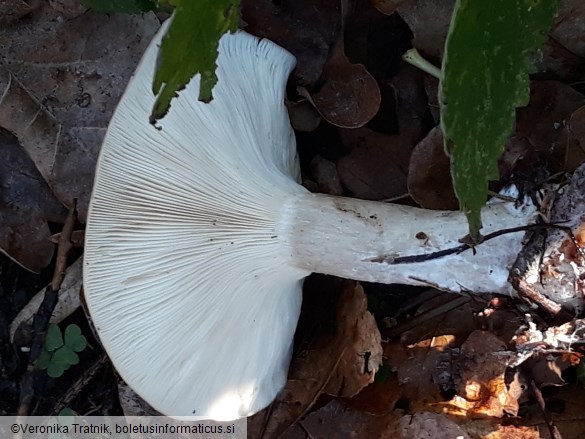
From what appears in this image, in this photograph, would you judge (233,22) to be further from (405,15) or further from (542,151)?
(542,151)

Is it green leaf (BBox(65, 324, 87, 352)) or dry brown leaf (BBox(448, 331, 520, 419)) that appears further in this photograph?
green leaf (BBox(65, 324, 87, 352))

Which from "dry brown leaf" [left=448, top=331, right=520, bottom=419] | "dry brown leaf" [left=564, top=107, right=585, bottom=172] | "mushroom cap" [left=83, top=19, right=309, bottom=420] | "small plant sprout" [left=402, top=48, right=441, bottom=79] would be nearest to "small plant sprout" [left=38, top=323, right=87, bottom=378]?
"mushroom cap" [left=83, top=19, right=309, bottom=420]

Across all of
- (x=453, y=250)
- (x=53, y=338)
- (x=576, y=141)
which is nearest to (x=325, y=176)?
(x=453, y=250)

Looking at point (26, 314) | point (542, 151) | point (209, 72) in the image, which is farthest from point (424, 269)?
point (26, 314)

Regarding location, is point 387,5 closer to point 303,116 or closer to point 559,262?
point 303,116

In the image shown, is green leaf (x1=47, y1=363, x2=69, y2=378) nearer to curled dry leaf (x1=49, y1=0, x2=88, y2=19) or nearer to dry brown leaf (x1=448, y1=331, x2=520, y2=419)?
curled dry leaf (x1=49, y1=0, x2=88, y2=19)
